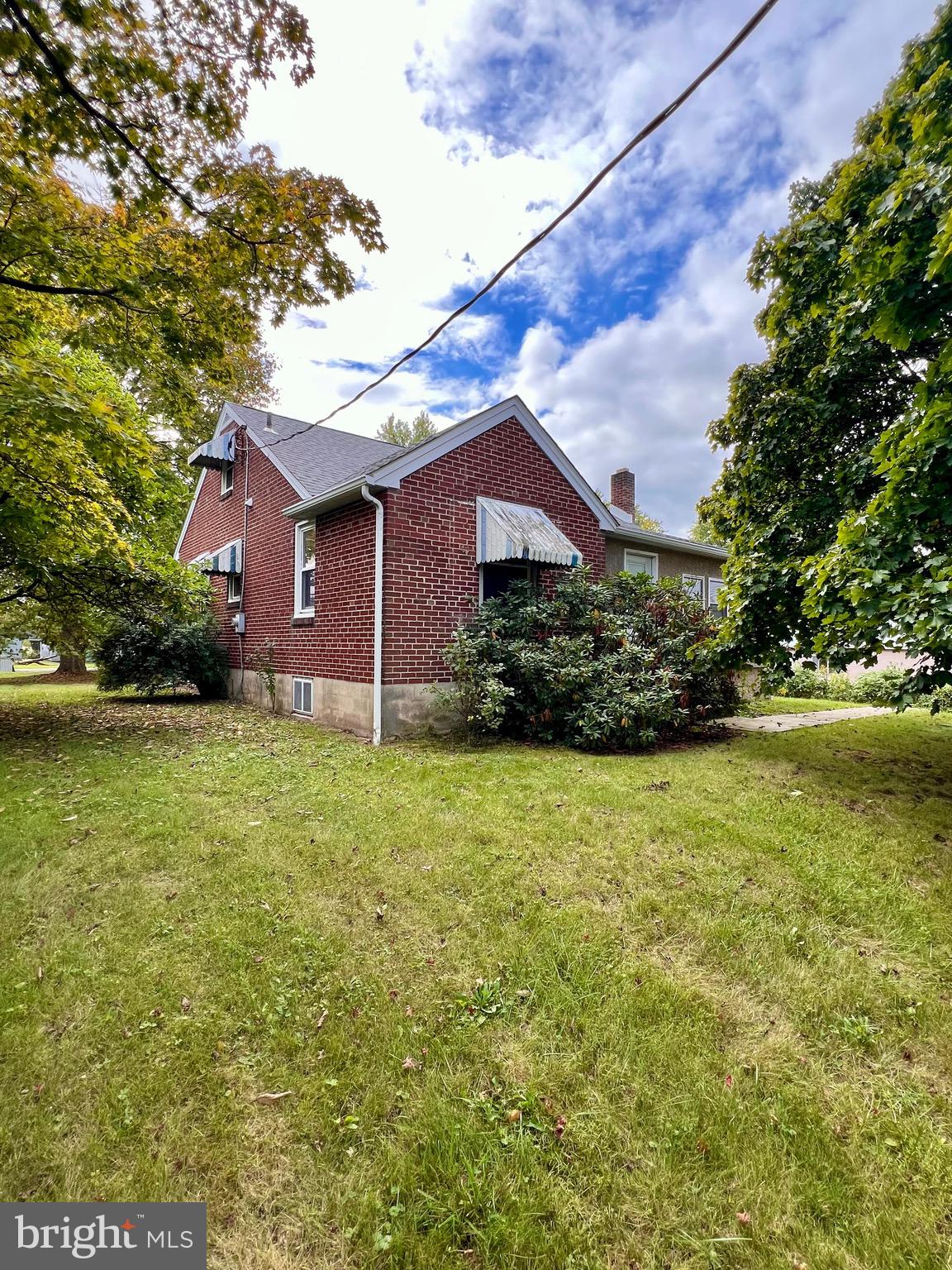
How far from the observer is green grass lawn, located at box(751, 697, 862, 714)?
1173cm

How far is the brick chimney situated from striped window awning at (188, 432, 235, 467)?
11.2 m

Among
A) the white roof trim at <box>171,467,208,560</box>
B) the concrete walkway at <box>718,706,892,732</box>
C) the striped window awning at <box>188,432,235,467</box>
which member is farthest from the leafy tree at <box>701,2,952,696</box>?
the white roof trim at <box>171,467,208,560</box>

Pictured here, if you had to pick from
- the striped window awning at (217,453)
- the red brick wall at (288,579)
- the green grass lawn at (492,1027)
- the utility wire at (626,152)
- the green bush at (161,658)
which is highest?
the striped window awning at (217,453)

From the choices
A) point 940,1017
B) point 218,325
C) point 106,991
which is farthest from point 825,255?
point 106,991

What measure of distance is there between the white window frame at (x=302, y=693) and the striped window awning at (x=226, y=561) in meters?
4.16

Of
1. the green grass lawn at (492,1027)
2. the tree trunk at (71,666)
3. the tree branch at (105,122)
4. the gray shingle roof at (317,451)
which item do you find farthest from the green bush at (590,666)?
the tree trunk at (71,666)

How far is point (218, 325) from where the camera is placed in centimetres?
523

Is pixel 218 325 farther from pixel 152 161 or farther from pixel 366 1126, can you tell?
pixel 366 1126

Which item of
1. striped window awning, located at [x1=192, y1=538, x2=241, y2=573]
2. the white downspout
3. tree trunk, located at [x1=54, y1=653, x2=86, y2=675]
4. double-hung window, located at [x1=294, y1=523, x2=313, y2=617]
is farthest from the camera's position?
tree trunk, located at [x1=54, y1=653, x2=86, y2=675]

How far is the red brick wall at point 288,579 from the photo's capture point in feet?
29.2

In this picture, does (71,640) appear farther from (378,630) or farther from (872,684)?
(872,684)

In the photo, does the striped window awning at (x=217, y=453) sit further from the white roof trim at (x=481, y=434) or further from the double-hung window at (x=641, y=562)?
the double-hung window at (x=641, y=562)

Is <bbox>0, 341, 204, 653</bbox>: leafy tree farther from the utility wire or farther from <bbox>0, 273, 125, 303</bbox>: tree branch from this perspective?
the utility wire

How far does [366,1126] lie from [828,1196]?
1.61 meters
